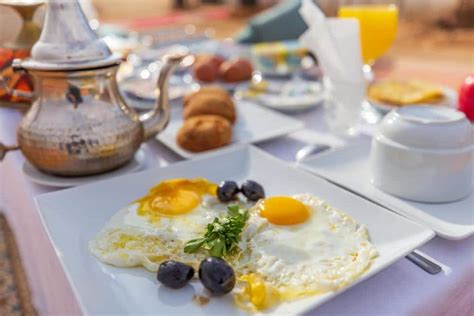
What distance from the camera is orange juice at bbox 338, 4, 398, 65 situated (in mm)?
1221

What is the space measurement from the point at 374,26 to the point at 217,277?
→ 3.17 feet

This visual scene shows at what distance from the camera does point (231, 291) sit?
1.63 feet

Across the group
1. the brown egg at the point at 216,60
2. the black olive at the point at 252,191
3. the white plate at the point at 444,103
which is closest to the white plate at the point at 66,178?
the black olive at the point at 252,191

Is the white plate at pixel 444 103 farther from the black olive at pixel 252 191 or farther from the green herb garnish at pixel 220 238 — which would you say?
the green herb garnish at pixel 220 238

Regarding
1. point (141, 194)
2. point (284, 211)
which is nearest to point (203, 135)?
point (141, 194)

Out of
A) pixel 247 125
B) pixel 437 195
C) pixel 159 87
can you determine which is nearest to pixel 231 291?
pixel 437 195

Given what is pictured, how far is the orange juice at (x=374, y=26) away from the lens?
122cm

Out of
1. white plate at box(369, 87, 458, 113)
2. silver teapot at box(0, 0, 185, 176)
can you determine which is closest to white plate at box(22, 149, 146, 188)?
silver teapot at box(0, 0, 185, 176)

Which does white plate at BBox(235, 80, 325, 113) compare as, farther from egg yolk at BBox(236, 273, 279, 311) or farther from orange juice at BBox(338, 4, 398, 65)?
egg yolk at BBox(236, 273, 279, 311)

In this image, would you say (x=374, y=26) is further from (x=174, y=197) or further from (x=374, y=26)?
(x=174, y=197)

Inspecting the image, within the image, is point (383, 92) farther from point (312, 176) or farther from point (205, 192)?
point (205, 192)

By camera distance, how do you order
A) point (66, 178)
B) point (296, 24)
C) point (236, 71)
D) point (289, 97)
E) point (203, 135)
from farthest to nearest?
point (296, 24) → point (236, 71) → point (289, 97) → point (203, 135) → point (66, 178)

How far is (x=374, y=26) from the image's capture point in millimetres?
1225

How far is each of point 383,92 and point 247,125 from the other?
0.34 meters
